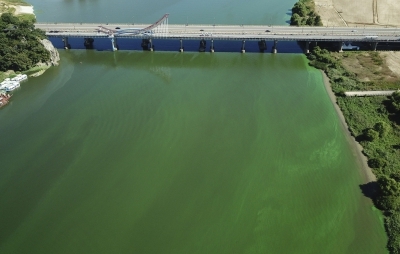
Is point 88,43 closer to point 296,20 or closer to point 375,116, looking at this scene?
point 296,20

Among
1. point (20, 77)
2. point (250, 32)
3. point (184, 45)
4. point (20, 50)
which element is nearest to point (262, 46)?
point (250, 32)

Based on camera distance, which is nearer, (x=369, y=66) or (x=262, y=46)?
(x=369, y=66)

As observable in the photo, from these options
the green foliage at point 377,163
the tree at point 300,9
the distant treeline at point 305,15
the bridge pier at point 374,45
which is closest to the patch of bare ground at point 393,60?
the bridge pier at point 374,45

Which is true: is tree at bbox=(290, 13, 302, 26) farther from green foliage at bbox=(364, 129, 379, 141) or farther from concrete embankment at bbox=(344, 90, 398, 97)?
green foliage at bbox=(364, 129, 379, 141)

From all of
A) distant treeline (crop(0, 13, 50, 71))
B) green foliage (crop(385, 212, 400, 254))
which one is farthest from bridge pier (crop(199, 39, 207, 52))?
green foliage (crop(385, 212, 400, 254))

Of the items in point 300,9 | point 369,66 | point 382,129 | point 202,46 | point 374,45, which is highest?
point 300,9

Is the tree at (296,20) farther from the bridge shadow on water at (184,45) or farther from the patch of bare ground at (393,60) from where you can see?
the patch of bare ground at (393,60)
